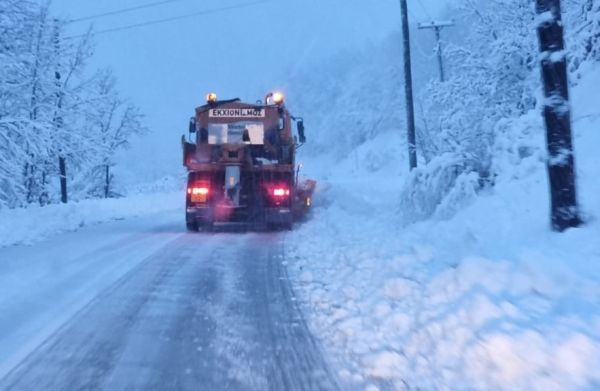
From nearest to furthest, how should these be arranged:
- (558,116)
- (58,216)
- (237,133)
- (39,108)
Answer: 1. (558,116)
2. (237,133)
3. (58,216)
4. (39,108)

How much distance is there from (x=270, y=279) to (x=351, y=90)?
2527 inches

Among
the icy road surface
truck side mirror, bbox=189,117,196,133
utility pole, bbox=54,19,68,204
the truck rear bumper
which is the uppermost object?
utility pole, bbox=54,19,68,204

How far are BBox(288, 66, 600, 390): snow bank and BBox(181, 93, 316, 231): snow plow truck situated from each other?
4199mm

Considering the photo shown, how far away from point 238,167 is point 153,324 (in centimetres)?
937

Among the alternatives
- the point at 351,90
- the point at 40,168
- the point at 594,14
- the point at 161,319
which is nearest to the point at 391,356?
the point at 161,319

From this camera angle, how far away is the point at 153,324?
6484mm

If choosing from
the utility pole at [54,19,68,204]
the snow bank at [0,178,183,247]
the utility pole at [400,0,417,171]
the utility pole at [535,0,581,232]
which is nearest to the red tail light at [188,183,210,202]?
the snow bank at [0,178,183,247]

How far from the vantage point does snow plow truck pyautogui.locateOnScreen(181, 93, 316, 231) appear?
15633mm

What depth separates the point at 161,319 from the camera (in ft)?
22.0

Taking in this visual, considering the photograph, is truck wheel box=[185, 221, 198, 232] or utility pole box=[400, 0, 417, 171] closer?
truck wheel box=[185, 221, 198, 232]

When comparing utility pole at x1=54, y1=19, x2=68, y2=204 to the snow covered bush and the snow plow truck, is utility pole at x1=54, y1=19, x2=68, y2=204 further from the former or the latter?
the snow covered bush

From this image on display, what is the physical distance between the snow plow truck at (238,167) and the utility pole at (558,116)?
938cm

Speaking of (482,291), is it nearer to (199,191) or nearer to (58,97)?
(199,191)

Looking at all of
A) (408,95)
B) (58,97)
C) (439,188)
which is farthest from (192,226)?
(58,97)
